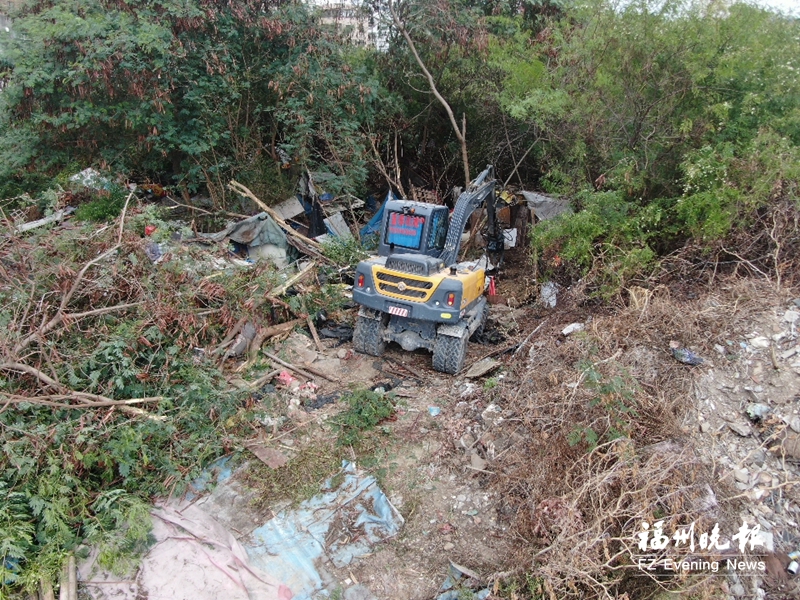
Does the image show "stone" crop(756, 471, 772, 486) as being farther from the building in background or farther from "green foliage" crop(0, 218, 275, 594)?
the building in background

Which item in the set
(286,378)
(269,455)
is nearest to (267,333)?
(286,378)

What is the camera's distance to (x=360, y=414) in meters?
5.27

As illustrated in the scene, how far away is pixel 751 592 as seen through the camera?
343 cm

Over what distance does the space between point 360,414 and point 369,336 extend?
55.6 inches

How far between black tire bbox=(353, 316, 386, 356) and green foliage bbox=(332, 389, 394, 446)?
1015mm

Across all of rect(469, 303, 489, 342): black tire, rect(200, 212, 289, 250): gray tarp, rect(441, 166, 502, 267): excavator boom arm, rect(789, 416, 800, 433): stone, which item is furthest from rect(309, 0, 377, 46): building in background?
rect(789, 416, 800, 433): stone

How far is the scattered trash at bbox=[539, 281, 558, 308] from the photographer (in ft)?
24.4

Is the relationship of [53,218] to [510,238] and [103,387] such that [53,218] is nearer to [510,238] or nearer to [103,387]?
[103,387]

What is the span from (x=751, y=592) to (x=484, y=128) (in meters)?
8.92

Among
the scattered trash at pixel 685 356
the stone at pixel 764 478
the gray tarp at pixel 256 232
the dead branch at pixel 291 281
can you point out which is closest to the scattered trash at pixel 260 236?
the gray tarp at pixel 256 232

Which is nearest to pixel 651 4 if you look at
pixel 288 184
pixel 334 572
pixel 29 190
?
pixel 288 184

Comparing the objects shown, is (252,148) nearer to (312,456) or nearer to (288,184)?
(288,184)

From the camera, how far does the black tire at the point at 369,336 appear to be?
6.50m

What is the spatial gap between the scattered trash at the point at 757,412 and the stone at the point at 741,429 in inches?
4.9
